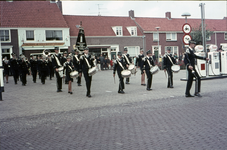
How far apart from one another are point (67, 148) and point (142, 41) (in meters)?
44.0

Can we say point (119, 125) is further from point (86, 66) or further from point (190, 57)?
point (86, 66)

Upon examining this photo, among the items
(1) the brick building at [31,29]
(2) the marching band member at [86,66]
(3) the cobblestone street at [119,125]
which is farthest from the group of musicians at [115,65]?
(1) the brick building at [31,29]

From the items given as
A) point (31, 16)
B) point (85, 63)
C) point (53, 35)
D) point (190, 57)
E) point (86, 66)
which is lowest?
point (86, 66)

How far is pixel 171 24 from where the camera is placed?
52094 millimetres

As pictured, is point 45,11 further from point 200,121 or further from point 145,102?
point 200,121

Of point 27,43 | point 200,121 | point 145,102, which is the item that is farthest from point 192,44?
point 27,43

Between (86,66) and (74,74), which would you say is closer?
(86,66)

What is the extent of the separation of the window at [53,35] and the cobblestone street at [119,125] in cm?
3100

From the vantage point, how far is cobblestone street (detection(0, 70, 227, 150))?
5165 mm

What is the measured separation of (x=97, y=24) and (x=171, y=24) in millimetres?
14739

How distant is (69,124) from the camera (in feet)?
22.6

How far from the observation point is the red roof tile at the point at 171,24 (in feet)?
164

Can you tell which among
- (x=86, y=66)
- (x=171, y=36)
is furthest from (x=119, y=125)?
(x=171, y=36)

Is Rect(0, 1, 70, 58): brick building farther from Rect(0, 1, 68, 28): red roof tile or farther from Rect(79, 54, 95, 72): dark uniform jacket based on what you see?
Rect(79, 54, 95, 72): dark uniform jacket
